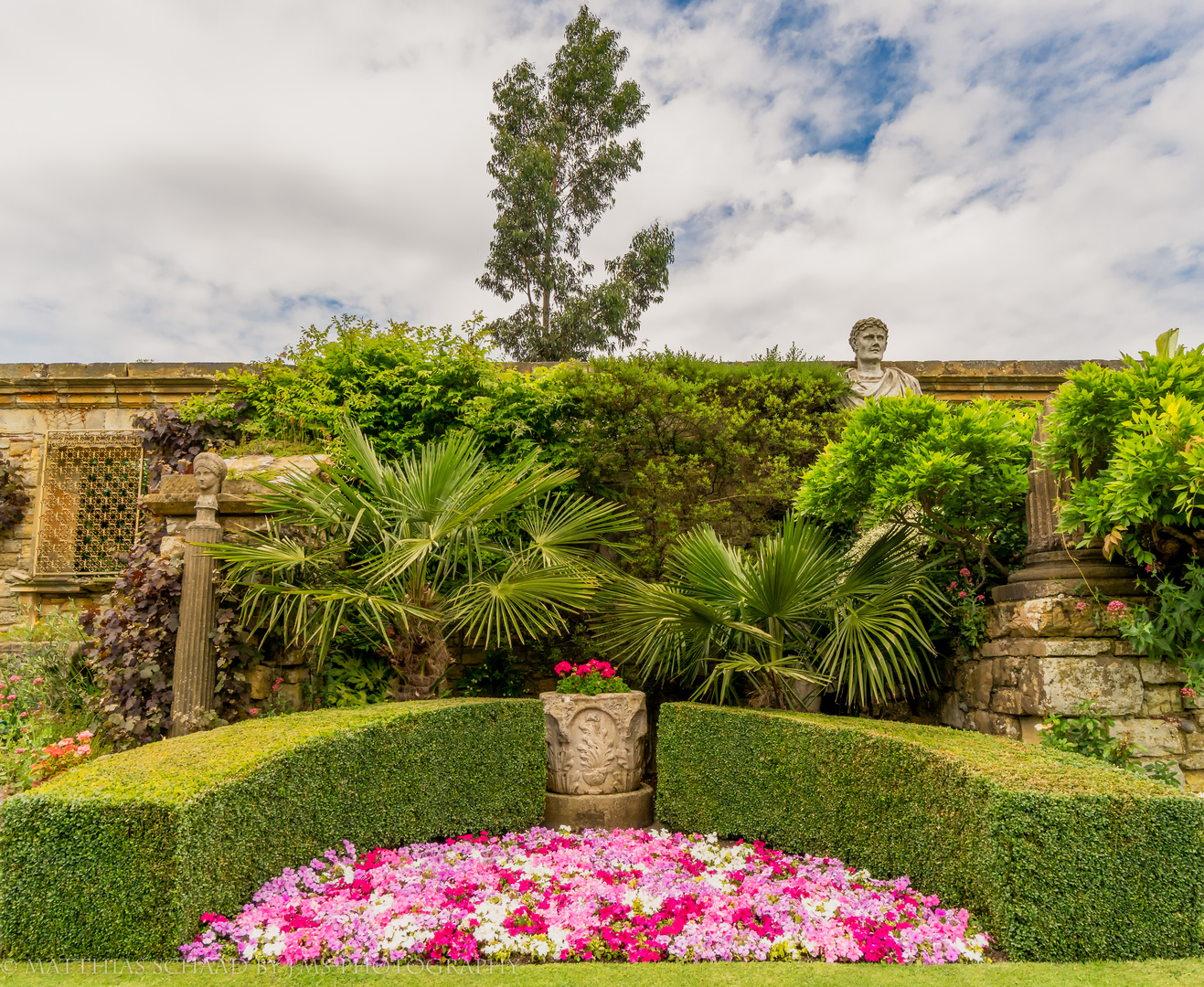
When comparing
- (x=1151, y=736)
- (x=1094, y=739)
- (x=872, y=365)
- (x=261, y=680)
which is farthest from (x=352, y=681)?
(x=872, y=365)

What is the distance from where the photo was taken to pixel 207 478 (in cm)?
467

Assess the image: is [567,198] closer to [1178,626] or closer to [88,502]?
[88,502]

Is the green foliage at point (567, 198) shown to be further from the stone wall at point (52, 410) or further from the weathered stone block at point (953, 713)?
the weathered stone block at point (953, 713)

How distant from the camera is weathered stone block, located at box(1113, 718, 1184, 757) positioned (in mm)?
3609

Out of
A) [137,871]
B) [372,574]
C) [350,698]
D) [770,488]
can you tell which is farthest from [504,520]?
[137,871]

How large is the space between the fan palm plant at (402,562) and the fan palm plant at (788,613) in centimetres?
62

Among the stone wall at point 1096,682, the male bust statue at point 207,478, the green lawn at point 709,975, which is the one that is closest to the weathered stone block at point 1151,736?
the stone wall at point 1096,682

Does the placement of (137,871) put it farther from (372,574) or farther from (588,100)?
(588,100)

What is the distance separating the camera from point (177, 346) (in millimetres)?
8641

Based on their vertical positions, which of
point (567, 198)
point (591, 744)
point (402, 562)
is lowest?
point (591, 744)

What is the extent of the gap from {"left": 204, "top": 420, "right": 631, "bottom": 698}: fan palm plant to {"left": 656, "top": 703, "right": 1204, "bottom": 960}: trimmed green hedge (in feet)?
6.48

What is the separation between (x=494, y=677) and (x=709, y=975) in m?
4.26

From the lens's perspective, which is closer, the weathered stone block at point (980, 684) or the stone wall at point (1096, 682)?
the stone wall at point (1096, 682)

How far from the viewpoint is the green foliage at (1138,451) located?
3147 mm
